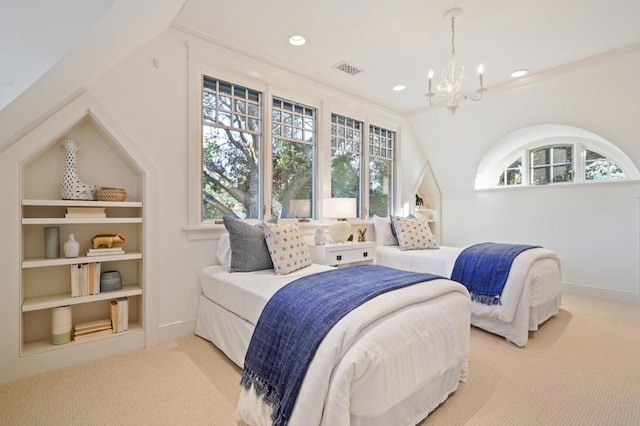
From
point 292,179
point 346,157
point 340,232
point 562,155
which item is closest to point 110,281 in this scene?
point 292,179

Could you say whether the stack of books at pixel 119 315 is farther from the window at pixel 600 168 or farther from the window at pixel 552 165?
the window at pixel 600 168

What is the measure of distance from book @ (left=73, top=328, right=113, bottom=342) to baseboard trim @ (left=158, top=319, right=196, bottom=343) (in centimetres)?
36

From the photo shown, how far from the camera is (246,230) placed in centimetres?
250

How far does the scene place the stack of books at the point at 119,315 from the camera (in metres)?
2.37

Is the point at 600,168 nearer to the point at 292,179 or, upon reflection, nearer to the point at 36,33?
the point at 292,179

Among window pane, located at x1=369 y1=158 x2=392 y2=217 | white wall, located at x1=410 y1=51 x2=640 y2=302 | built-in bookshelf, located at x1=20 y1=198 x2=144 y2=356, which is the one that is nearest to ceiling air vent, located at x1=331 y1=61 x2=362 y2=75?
window pane, located at x1=369 y1=158 x2=392 y2=217

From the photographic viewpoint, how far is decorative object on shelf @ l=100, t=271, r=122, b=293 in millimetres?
2365

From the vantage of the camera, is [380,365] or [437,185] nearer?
[380,365]

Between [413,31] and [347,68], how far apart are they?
2.94 feet

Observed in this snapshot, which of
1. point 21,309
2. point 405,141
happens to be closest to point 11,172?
point 21,309

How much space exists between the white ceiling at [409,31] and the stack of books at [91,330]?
63.7 inches

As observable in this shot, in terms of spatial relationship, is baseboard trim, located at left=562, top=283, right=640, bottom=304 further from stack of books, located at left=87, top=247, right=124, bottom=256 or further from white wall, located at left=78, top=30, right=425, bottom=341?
stack of books, located at left=87, top=247, right=124, bottom=256

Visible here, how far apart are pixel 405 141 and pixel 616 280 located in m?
3.27

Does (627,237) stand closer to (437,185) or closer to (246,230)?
(437,185)
